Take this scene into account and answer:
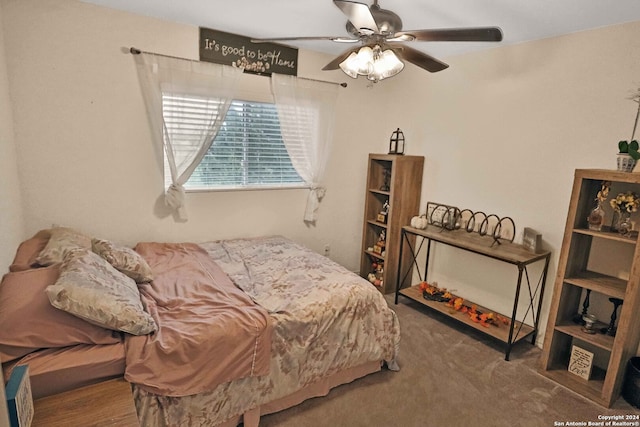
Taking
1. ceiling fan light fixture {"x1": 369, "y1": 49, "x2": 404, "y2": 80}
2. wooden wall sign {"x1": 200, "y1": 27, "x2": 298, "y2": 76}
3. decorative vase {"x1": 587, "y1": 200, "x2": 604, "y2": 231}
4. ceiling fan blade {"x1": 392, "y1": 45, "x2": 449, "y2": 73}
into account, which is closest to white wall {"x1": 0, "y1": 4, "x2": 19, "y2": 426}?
wooden wall sign {"x1": 200, "y1": 27, "x2": 298, "y2": 76}

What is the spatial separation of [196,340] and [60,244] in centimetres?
126

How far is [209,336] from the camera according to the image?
170cm

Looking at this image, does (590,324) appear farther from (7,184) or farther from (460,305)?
(7,184)

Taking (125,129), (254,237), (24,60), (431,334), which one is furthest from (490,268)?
(24,60)

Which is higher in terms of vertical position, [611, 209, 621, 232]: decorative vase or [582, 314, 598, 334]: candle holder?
[611, 209, 621, 232]: decorative vase

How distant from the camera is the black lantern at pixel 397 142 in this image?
378 centimetres

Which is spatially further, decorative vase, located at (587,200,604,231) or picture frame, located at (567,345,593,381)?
picture frame, located at (567,345,593,381)

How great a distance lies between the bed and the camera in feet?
4.90

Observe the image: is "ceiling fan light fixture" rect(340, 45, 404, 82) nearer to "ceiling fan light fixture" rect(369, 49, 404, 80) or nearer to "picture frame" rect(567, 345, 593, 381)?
"ceiling fan light fixture" rect(369, 49, 404, 80)

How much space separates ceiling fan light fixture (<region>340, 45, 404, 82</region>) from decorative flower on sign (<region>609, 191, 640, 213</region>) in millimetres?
1647

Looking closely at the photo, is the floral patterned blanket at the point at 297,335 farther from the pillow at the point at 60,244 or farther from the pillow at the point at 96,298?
the pillow at the point at 60,244

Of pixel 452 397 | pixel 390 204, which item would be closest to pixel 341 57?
pixel 390 204

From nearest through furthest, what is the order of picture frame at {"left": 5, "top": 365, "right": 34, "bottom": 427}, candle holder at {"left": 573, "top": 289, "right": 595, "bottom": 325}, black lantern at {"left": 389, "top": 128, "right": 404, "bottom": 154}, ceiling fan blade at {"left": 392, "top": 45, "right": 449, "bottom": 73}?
picture frame at {"left": 5, "top": 365, "right": 34, "bottom": 427}
ceiling fan blade at {"left": 392, "top": 45, "right": 449, "bottom": 73}
candle holder at {"left": 573, "top": 289, "right": 595, "bottom": 325}
black lantern at {"left": 389, "top": 128, "right": 404, "bottom": 154}

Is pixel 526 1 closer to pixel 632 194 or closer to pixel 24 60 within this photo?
pixel 632 194
